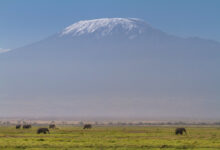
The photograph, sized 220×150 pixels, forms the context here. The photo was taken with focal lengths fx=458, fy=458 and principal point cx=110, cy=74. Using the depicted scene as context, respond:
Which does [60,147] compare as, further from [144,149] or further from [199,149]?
[199,149]

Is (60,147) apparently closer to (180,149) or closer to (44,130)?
(180,149)

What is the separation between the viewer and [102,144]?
39156 mm

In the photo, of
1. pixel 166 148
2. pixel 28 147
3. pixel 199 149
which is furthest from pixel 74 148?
pixel 199 149

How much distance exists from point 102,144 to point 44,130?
74.4 ft

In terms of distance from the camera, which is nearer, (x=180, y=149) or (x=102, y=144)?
(x=180, y=149)

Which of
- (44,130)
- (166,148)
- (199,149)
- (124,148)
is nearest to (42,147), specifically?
(124,148)

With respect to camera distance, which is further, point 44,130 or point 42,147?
point 44,130

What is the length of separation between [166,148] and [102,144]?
580 cm

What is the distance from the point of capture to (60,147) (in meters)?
36.9

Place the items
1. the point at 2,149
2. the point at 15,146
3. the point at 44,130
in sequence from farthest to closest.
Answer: the point at 44,130
the point at 15,146
the point at 2,149

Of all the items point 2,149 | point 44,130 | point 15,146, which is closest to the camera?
point 2,149

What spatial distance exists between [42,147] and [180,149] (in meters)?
11.0

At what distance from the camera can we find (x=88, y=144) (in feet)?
128

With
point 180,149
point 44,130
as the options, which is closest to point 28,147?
point 180,149
